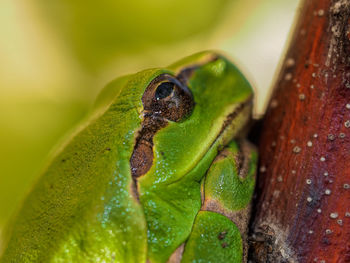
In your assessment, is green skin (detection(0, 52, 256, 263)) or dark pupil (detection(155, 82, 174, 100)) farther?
dark pupil (detection(155, 82, 174, 100))

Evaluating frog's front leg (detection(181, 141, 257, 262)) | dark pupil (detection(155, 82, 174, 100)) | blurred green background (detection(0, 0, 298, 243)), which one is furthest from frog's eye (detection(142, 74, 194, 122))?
blurred green background (detection(0, 0, 298, 243))

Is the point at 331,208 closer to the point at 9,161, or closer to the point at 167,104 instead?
the point at 167,104

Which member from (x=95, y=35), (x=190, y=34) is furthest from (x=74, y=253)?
(x=190, y=34)

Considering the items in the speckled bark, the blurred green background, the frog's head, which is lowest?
the blurred green background

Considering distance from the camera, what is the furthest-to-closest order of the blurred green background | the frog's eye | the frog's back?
the blurred green background, the frog's eye, the frog's back

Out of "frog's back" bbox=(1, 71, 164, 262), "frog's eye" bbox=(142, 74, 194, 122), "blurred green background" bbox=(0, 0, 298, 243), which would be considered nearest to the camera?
"frog's back" bbox=(1, 71, 164, 262)

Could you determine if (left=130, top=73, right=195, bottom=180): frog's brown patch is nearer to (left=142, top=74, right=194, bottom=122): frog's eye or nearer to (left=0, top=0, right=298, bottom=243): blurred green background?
(left=142, top=74, right=194, bottom=122): frog's eye

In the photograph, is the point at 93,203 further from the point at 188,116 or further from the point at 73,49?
the point at 73,49

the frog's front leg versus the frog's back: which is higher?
the frog's back
